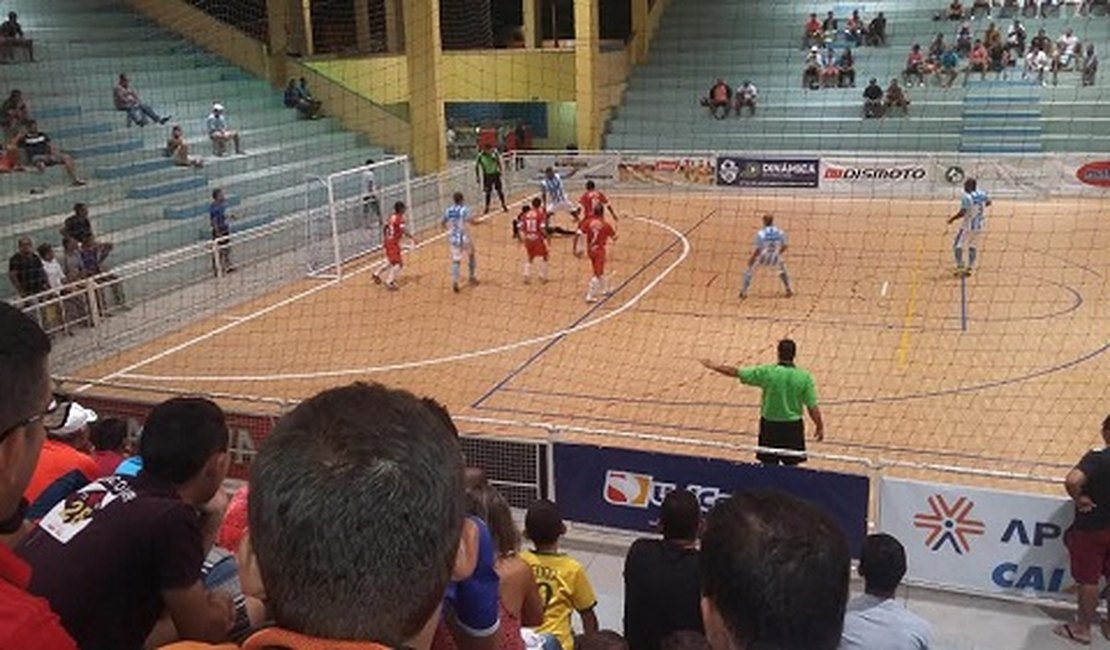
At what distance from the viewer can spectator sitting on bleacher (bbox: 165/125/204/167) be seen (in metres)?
21.4

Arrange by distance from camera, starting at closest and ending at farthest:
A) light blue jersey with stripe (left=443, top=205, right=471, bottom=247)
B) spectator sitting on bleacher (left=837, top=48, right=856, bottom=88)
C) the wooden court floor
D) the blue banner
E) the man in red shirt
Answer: the man in red shirt < the blue banner < the wooden court floor < light blue jersey with stripe (left=443, top=205, right=471, bottom=247) < spectator sitting on bleacher (left=837, top=48, right=856, bottom=88)

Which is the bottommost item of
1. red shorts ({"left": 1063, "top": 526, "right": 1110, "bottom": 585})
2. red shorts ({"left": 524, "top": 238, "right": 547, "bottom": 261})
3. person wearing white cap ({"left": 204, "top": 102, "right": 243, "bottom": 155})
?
red shorts ({"left": 524, "top": 238, "right": 547, "bottom": 261})

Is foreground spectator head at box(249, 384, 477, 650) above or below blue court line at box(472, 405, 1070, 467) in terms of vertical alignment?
above

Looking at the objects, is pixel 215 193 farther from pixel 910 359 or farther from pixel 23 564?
pixel 23 564

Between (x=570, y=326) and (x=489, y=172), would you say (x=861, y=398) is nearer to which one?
(x=570, y=326)

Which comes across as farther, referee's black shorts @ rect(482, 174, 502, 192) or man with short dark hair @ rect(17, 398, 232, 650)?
referee's black shorts @ rect(482, 174, 502, 192)

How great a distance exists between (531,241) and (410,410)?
632 inches

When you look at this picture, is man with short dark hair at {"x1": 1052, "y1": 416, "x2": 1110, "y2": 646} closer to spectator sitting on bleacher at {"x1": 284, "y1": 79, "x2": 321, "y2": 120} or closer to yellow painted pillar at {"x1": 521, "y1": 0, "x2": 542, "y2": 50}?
spectator sitting on bleacher at {"x1": 284, "y1": 79, "x2": 321, "y2": 120}

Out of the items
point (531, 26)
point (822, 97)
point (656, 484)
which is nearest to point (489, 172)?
point (822, 97)

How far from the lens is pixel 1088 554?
20.5 ft

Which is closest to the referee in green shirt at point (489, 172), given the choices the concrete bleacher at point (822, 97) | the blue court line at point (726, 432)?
the concrete bleacher at point (822, 97)

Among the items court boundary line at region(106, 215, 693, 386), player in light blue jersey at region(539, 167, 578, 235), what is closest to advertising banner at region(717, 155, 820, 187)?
player in light blue jersey at region(539, 167, 578, 235)

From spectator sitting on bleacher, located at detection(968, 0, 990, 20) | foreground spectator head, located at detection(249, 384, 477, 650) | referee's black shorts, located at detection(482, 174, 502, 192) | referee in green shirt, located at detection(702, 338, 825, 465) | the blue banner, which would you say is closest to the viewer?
foreground spectator head, located at detection(249, 384, 477, 650)

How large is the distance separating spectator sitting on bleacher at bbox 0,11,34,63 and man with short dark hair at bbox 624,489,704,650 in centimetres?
2128
